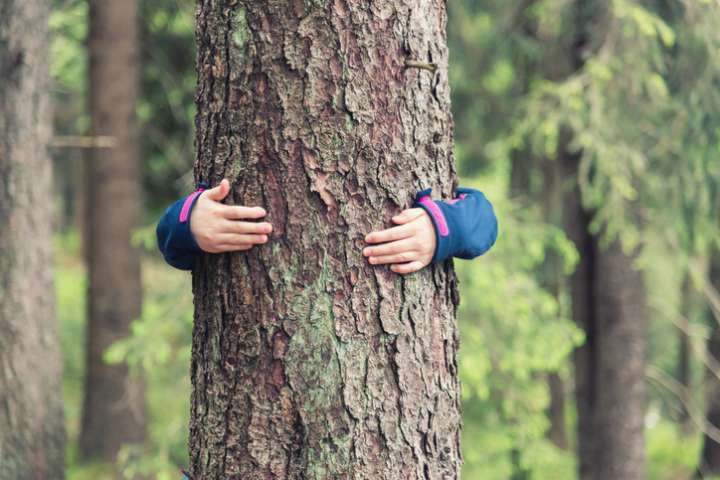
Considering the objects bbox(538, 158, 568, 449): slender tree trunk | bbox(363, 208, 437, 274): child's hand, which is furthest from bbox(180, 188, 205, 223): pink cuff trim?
bbox(538, 158, 568, 449): slender tree trunk

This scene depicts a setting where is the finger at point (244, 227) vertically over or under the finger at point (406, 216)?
under

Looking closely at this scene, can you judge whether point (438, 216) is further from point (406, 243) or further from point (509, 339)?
point (509, 339)

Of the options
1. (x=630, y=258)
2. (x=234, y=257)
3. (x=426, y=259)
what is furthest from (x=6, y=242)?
(x=630, y=258)

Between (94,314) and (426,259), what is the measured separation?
21.2ft

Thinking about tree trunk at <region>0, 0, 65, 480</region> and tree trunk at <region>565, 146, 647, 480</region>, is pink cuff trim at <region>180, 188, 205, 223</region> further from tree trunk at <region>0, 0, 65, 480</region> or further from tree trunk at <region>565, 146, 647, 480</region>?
tree trunk at <region>565, 146, 647, 480</region>

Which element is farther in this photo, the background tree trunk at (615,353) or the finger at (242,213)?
the background tree trunk at (615,353)

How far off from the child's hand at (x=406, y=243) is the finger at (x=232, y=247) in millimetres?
327

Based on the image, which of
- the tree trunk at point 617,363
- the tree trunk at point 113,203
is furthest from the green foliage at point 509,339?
the tree trunk at point 113,203

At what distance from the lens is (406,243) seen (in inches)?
84.5

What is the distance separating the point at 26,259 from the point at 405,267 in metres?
3.49

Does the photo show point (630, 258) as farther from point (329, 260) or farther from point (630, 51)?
point (329, 260)

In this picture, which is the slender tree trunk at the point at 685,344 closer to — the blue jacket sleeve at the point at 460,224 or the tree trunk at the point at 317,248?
the blue jacket sleeve at the point at 460,224

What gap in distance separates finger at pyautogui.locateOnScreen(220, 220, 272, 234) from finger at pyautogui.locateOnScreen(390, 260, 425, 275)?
36cm

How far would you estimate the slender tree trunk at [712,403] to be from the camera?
371 inches
